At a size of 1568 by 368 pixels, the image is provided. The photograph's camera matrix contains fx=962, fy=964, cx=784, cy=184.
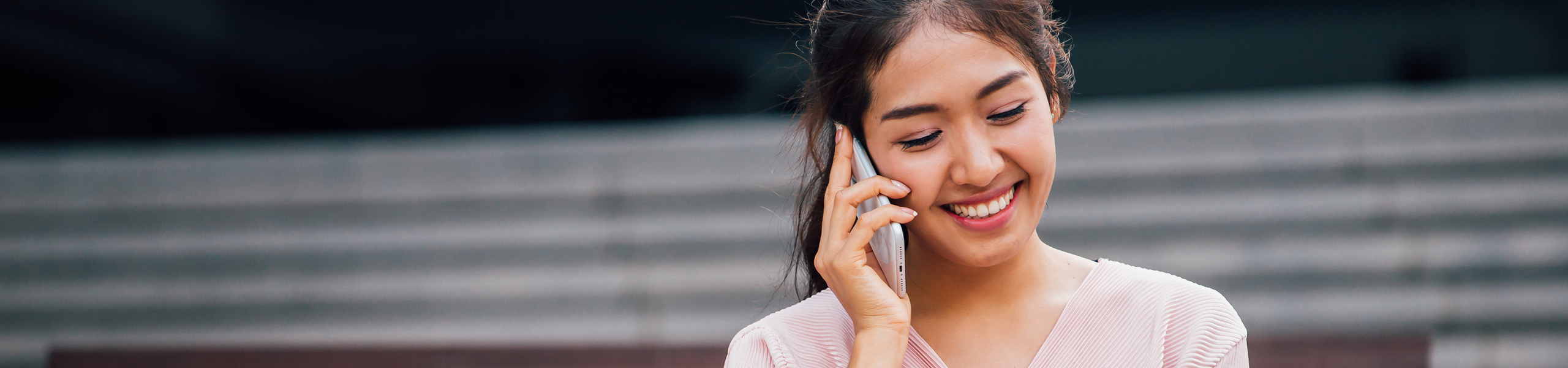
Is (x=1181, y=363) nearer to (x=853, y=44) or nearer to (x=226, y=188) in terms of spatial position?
(x=853, y=44)

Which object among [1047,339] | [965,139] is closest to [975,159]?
[965,139]

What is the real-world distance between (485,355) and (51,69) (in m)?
3.18

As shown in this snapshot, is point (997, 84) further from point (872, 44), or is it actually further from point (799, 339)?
point (799, 339)

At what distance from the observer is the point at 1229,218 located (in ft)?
18.1

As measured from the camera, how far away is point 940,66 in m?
1.36

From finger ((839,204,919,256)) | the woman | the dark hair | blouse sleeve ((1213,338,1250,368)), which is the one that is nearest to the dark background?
the dark hair

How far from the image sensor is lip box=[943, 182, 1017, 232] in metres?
1.43

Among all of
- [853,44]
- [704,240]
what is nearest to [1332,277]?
[704,240]

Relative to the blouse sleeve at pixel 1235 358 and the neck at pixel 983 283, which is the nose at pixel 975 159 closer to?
the neck at pixel 983 283

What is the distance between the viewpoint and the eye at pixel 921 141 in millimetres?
1398

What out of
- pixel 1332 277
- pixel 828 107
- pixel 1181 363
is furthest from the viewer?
pixel 1332 277

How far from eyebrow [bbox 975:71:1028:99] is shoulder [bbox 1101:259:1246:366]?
17.5 inches

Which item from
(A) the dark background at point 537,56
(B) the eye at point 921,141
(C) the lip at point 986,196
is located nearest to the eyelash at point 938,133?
(B) the eye at point 921,141

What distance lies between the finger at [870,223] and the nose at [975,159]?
0.10 m
